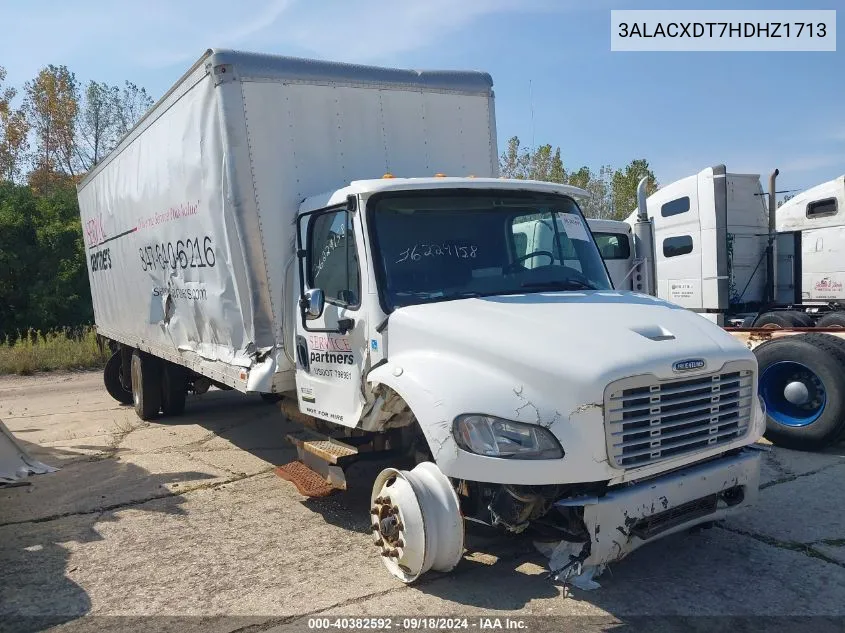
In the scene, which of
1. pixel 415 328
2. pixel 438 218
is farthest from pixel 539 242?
pixel 415 328

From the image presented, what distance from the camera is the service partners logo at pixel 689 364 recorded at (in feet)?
12.2

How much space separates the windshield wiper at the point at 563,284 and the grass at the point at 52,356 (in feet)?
47.9

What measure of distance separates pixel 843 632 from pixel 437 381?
2416 millimetres

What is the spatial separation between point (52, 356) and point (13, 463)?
1141 centimetres

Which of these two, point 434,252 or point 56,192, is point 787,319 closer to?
point 434,252

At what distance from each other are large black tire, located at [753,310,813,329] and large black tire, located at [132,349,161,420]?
9746 mm

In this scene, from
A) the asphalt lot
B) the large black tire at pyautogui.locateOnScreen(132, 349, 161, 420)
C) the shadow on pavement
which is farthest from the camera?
the large black tire at pyautogui.locateOnScreen(132, 349, 161, 420)

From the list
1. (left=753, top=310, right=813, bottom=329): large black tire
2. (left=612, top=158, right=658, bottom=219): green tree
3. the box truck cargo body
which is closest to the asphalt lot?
the box truck cargo body

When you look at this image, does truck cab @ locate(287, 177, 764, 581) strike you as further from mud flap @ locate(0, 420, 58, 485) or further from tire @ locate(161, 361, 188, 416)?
tire @ locate(161, 361, 188, 416)

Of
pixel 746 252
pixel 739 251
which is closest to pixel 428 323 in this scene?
pixel 739 251

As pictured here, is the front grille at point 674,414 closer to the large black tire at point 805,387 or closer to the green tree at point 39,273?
the large black tire at point 805,387

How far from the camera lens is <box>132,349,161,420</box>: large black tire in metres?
9.77

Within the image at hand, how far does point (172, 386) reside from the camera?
988 centimetres

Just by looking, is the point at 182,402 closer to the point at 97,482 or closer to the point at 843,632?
the point at 97,482
